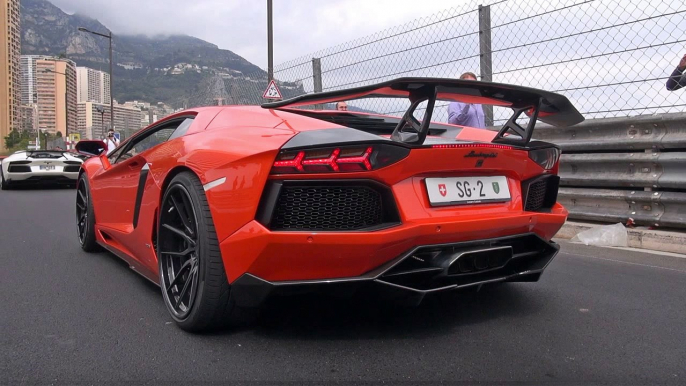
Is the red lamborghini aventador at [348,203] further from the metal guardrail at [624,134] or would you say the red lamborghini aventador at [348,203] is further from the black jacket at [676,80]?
the metal guardrail at [624,134]

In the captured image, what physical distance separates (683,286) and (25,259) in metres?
4.82

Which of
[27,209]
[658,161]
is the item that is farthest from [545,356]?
[27,209]

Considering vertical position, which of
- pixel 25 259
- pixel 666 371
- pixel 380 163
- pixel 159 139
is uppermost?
pixel 159 139

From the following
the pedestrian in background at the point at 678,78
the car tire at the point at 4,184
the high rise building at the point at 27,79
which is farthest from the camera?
the high rise building at the point at 27,79

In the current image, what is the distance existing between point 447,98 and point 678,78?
3021 mm

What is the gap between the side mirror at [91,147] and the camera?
5.16 metres

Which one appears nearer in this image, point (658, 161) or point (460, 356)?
point (460, 356)

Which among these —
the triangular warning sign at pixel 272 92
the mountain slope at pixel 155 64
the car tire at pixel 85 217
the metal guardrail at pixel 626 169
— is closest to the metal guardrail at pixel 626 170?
the metal guardrail at pixel 626 169

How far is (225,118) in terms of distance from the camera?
285cm

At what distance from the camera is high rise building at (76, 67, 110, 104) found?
73.8 metres

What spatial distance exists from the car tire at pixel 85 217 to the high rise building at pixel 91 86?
75526 mm

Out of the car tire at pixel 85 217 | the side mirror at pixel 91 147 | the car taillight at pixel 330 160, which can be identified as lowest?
the car tire at pixel 85 217

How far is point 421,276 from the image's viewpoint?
2469mm

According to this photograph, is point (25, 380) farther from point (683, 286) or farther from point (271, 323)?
point (683, 286)
